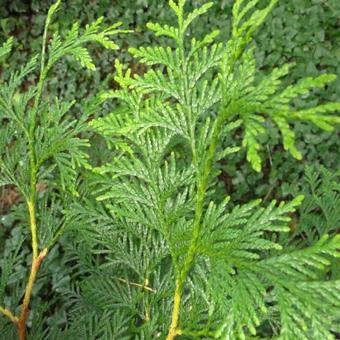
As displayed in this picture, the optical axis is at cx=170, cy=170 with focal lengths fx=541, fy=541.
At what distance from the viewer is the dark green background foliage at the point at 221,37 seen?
10.6 feet

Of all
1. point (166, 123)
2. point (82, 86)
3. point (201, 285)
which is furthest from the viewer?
point (82, 86)

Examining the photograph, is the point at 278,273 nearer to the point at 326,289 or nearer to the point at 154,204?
the point at 326,289

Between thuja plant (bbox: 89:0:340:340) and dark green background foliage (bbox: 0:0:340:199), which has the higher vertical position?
thuja plant (bbox: 89:0:340:340)

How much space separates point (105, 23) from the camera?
415cm

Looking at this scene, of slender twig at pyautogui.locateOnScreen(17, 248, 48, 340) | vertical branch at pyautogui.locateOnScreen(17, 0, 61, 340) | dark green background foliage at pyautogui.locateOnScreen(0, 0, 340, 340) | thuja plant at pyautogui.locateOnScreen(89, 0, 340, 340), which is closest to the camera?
thuja plant at pyautogui.locateOnScreen(89, 0, 340, 340)

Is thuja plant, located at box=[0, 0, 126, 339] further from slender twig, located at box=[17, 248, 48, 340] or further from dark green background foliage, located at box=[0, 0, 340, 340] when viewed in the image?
dark green background foliage, located at box=[0, 0, 340, 340]

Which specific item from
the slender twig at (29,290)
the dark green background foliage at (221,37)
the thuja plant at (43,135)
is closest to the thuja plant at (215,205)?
the thuja plant at (43,135)

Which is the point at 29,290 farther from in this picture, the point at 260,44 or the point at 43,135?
the point at 260,44

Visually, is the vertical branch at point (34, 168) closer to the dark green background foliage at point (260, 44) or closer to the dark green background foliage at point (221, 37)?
the dark green background foliage at point (221, 37)

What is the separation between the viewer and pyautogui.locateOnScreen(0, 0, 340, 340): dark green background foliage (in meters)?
3.24

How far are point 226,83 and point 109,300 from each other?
1.11m

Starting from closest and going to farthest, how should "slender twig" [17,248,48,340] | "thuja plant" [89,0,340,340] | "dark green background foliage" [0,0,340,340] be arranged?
1. "thuja plant" [89,0,340,340]
2. "slender twig" [17,248,48,340]
3. "dark green background foliage" [0,0,340,340]

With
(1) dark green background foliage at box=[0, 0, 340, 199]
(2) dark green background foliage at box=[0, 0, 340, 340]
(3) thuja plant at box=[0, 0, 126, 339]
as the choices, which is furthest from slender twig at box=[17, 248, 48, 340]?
(1) dark green background foliage at box=[0, 0, 340, 199]

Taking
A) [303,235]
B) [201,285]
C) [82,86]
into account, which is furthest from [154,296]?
[82,86]
